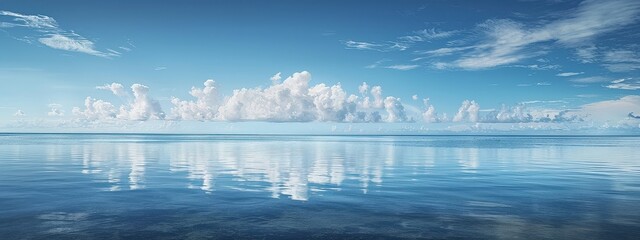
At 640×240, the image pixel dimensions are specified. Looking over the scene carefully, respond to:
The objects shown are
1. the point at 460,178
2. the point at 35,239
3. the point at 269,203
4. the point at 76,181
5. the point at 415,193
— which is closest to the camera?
the point at 35,239

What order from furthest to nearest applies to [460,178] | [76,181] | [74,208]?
[460,178] < [76,181] < [74,208]

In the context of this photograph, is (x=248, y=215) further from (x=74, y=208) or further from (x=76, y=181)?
(x=76, y=181)

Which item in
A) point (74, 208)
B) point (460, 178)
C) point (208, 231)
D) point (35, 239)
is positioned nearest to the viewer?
point (35, 239)

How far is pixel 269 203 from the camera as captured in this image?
23172 mm

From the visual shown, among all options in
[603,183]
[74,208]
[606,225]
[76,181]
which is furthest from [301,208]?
[603,183]

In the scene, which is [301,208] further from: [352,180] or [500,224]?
[352,180]

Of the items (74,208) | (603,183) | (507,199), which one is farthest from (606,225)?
(74,208)

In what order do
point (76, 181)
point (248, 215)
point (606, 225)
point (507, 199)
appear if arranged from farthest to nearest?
1. point (76, 181)
2. point (507, 199)
3. point (248, 215)
4. point (606, 225)

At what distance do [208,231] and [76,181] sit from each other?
2208 centimetres

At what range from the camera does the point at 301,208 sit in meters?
21.8

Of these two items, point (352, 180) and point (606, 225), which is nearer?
point (606, 225)

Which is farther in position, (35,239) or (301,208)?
(301,208)

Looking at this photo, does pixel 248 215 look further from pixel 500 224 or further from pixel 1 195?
pixel 1 195

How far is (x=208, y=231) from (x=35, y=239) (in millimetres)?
5894
